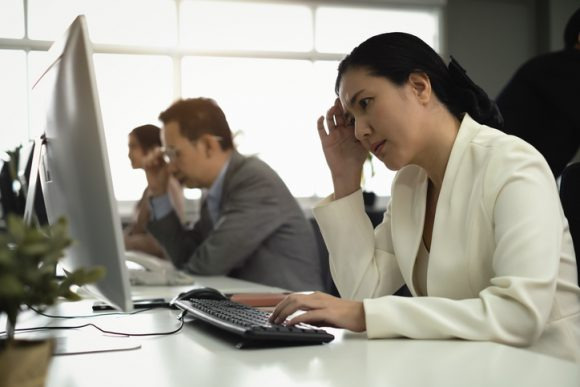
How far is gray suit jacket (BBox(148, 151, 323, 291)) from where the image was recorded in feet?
8.96

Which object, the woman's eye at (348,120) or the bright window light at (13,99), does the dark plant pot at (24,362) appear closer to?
the woman's eye at (348,120)

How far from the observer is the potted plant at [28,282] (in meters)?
0.53

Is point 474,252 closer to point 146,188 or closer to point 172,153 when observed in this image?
point 172,153

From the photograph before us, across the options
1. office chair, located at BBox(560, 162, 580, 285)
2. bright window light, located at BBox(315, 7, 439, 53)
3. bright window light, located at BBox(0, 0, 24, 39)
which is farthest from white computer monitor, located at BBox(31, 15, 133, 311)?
bright window light, located at BBox(315, 7, 439, 53)

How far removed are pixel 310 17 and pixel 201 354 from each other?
491 centimetres

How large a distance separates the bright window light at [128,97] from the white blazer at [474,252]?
143 inches

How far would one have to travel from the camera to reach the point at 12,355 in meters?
0.55

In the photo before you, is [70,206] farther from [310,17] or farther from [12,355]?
[310,17]

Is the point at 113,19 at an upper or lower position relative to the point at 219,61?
upper

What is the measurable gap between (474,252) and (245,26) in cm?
444

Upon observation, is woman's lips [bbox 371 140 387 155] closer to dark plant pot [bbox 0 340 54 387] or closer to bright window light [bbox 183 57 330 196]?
dark plant pot [bbox 0 340 54 387]

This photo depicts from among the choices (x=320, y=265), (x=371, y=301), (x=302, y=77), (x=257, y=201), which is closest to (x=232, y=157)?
(x=257, y=201)

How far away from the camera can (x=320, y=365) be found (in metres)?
0.87

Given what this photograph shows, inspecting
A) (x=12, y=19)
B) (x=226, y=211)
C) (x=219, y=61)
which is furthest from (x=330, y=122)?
(x=12, y=19)
